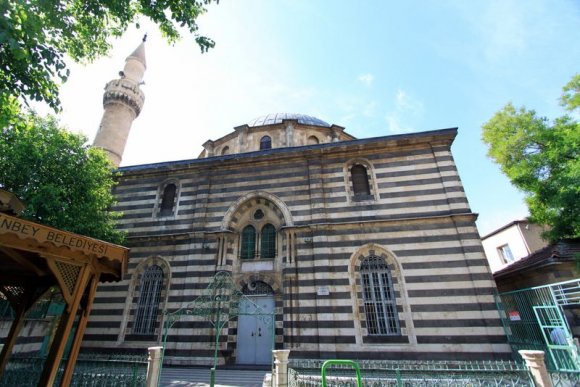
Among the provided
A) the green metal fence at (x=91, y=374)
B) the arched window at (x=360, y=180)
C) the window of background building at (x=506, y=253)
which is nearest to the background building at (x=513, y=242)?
the window of background building at (x=506, y=253)

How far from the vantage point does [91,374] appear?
7.08 meters

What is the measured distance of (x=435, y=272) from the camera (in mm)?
10750

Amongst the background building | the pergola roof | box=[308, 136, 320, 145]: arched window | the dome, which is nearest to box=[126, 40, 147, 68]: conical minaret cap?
the dome

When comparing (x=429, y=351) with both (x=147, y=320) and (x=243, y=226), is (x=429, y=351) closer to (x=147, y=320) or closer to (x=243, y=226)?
(x=243, y=226)

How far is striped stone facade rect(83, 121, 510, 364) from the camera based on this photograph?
405 inches

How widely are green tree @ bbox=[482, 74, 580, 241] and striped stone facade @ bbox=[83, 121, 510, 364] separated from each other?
374cm

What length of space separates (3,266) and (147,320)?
7.58 meters

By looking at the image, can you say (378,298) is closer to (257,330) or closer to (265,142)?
(257,330)

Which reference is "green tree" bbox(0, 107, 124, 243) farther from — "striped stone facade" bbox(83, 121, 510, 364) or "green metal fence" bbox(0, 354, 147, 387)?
"green metal fence" bbox(0, 354, 147, 387)

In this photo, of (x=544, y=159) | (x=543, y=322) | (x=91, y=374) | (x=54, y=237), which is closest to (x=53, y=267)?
(x=54, y=237)

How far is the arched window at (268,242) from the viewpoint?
12766 mm

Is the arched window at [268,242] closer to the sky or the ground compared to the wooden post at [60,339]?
closer to the sky

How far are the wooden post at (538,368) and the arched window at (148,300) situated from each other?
12.1m

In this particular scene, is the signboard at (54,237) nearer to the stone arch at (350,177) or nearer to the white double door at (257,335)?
the white double door at (257,335)
